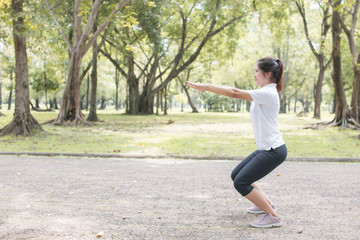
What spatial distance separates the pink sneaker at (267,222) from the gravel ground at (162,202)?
0.19ft

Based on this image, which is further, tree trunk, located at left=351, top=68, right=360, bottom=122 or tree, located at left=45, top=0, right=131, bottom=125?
tree trunk, located at left=351, top=68, right=360, bottom=122

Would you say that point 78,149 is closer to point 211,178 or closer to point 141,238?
point 211,178

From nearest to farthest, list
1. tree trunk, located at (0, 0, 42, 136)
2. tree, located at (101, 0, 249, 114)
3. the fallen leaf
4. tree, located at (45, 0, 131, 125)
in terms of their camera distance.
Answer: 1. the fallen leaf
2. tree trunk, located at (0, 0, 42, 136)
3. tree, located at (45, 0, 131, 125)
4. tree, located at (101, 0, 249, 114)

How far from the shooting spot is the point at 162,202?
4.77 meters

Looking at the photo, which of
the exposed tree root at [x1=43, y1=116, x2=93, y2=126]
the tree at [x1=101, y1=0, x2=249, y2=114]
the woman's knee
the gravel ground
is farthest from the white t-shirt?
the exposed tree root at [x1=43, y1=116, x2=93, y2=126]

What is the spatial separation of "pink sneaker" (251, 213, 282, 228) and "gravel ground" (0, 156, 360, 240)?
0.06 metres

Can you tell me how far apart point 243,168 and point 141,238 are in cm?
126

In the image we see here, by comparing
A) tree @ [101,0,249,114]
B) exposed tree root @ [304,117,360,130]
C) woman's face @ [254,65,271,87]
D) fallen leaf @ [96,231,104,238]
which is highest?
tree @ [101,0,249,114]

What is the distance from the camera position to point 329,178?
657cm

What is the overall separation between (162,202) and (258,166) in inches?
63.5

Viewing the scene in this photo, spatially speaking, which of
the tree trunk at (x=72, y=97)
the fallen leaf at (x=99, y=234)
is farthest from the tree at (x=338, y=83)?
→ the fallen leaf at (x=99, y=234)

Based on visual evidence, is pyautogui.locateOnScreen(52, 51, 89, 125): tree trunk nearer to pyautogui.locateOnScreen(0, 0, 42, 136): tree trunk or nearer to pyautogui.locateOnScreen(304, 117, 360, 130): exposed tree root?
pyautogui.locateOnScreen(0, 0, 42, 136): tree trunk

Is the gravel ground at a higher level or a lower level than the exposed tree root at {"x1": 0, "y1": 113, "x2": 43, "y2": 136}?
lower

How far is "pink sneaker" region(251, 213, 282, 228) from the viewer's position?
3.80m
